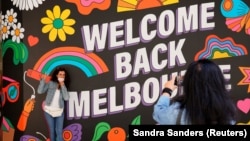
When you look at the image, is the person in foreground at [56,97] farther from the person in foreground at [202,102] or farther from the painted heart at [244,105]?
the person in foreground at [202,102]

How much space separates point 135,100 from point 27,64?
4.38 ft

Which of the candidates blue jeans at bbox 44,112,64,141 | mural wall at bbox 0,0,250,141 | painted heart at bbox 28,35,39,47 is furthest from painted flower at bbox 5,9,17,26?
blue jeans at bbox 44,112,64,141

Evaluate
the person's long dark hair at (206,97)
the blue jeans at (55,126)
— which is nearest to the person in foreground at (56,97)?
the blue jeans at (55,126)

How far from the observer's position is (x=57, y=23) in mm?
4328

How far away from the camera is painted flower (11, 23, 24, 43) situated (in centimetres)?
438

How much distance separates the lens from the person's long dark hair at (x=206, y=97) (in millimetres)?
1871

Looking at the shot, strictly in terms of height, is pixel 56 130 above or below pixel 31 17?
below

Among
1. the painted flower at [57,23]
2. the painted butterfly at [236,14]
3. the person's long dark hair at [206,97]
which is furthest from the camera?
the painted flower at [57,23]

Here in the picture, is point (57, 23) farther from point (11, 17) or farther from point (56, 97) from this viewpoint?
point (56, 97)

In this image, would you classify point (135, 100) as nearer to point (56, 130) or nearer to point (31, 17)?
point (56, 130)

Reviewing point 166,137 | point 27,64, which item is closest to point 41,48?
point 27,64

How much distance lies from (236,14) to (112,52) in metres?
1.46

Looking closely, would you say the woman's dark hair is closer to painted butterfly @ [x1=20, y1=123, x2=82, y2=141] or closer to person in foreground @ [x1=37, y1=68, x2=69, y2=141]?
person in foreground @ [x1=37, y1=68, x2=69, y2=141]

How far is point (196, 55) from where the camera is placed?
4258mm
